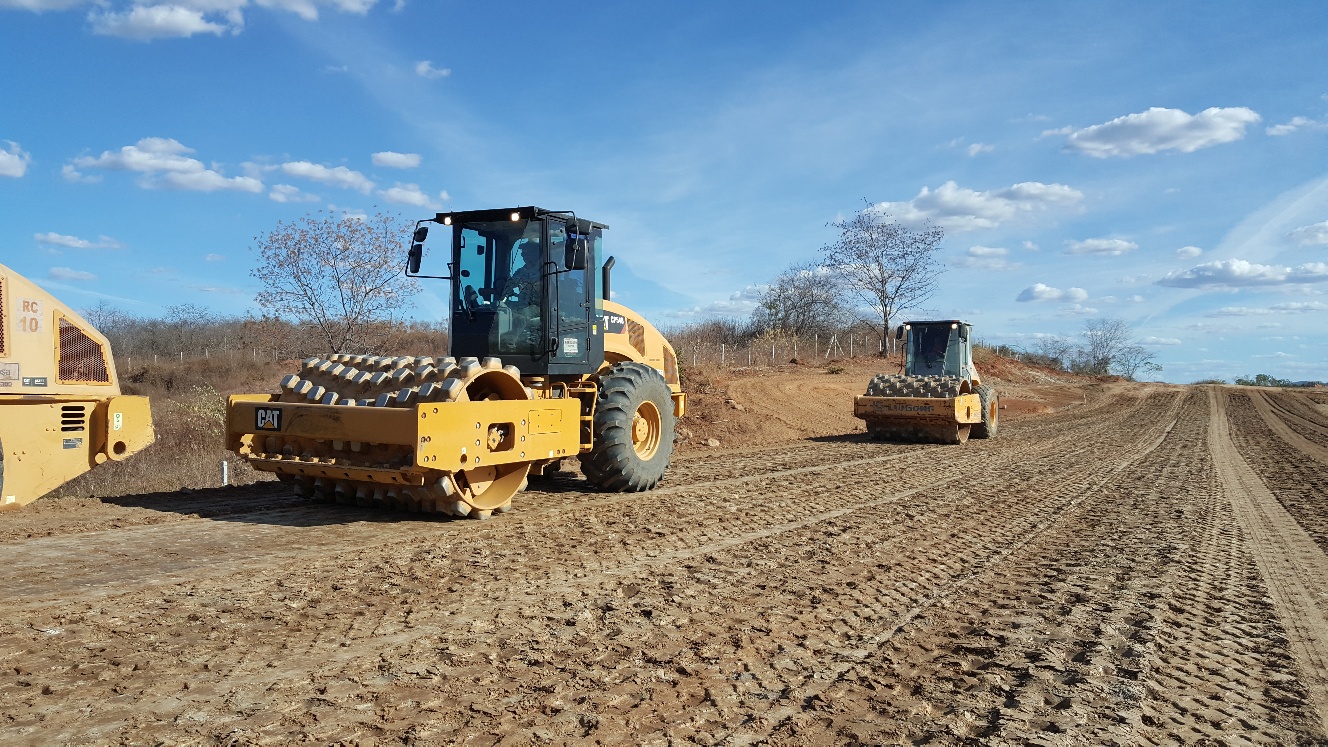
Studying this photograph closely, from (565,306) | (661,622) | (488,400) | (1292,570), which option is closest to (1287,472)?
(1292,570)

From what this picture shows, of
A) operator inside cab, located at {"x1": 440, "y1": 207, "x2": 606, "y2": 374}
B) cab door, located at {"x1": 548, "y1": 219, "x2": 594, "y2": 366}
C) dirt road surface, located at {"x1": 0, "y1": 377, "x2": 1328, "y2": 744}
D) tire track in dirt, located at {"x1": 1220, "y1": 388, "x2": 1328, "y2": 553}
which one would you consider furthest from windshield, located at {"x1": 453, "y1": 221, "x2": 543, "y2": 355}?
tire track in dirt, located at {"x1": 1220, "y1": 388, "x2": 1328, "y2": 553}

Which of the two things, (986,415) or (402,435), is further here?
(986,415)

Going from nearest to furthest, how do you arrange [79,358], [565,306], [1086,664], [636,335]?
[1086,664]
[79,358]
[565,306]
[636,335]

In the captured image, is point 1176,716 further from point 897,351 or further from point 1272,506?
point 897,351

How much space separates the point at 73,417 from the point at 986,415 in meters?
16.3

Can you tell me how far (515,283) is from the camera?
338 inches

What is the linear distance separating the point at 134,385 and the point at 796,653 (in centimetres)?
2868

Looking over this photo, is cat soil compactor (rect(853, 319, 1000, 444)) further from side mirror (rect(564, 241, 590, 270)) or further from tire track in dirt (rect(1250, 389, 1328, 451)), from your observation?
side mirror (rect(564, 241, 590, 270))

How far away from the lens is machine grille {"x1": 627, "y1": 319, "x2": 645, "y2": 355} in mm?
10375

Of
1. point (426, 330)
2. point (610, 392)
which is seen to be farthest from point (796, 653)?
point (426, 330)

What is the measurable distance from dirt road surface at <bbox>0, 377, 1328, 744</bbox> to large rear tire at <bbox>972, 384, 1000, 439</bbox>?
9.33 metres

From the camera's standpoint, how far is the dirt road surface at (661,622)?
3.54m

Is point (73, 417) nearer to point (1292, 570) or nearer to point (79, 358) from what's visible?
point (79, 358)

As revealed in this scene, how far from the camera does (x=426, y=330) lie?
97.5 ft
